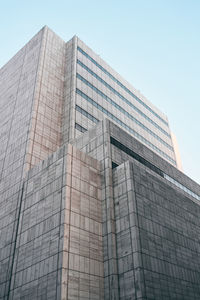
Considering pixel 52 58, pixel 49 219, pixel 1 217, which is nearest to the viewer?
pixel 49 219

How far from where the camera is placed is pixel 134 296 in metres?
31.2

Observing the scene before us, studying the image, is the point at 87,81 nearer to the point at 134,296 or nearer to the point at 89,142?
the point at 89,142

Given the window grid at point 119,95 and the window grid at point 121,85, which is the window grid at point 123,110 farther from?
the window grid at point 121,85

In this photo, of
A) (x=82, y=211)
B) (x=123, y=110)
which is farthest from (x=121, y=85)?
(x=82, y=211)

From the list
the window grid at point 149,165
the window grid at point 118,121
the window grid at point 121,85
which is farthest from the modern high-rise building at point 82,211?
the window grid at point 121,85

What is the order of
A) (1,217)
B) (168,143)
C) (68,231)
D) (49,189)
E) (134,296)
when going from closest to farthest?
1. (134,296)
2. (68,231)
3. (49,189)
4. (1,217)
5. (168,143)

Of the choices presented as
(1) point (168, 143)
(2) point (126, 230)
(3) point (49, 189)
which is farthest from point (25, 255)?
(1) point (168, 143)

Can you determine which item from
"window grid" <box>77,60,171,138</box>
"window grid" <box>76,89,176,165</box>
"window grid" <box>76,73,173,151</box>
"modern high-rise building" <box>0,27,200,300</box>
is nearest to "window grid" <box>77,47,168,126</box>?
Answer: "window grid" <box>77,60,171,138</box>

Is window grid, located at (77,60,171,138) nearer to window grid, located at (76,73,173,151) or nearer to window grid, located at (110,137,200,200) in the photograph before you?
window grid, located at (76,73,173,151)

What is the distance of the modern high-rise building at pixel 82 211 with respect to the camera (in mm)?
33094

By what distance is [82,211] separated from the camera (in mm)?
37062

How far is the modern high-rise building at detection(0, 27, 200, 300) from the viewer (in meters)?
33.1

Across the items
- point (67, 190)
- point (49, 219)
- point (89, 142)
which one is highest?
point (89, 142)

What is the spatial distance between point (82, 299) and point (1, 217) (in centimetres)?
1988
